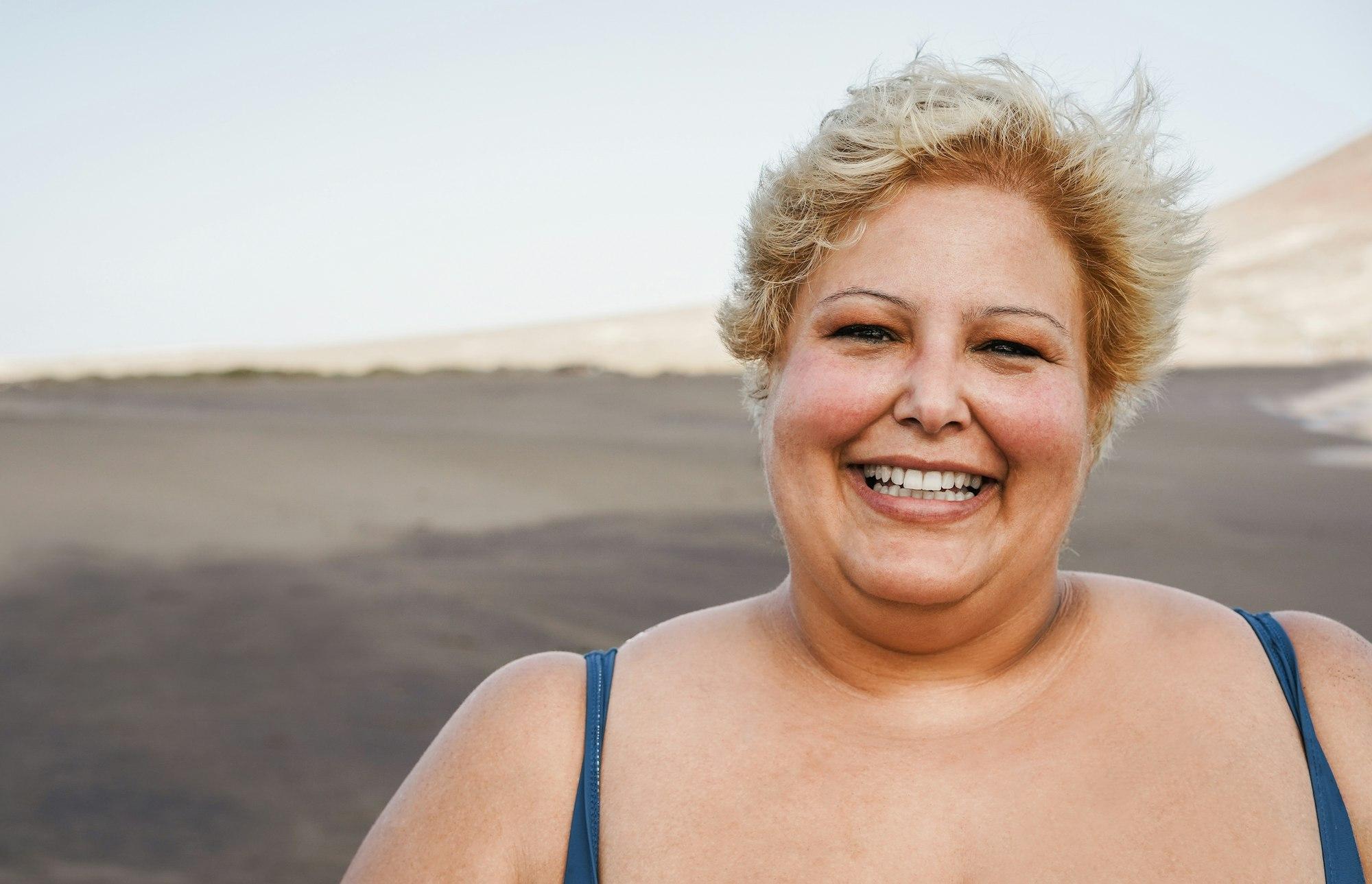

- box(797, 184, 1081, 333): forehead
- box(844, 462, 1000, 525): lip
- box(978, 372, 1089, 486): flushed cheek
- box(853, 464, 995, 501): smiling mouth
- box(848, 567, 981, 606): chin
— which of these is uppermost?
box(797, 184, 1081, 333): forehead

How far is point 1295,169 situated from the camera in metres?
38.3

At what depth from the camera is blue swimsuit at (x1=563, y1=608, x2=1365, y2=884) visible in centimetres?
150

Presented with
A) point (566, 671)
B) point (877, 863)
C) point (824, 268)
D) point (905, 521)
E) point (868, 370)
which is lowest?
point (877, 863)

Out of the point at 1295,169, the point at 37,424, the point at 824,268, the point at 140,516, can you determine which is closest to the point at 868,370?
the point at 824,268

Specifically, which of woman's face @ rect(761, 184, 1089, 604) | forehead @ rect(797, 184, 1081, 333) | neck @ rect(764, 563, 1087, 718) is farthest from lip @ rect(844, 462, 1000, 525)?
forehead @ rect(797, 184, 1081, 333)

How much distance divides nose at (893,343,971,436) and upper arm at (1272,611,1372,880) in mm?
631

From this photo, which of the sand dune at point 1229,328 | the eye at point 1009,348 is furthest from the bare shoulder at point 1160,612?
the sand dune at point 1229,328

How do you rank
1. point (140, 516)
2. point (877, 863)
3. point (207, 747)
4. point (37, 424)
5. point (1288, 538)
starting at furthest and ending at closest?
1. point (37, 424)
2. point (140, 516)
3. point (1288, 538)
4. point (207, 747)
5. point (877, 863)

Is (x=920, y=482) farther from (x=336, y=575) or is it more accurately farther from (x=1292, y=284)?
(x=1292, y=284)

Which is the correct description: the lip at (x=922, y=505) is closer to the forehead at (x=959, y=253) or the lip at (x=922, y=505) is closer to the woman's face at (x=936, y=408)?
the woman's face at (x=936, y=408)

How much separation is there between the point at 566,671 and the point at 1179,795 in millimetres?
879

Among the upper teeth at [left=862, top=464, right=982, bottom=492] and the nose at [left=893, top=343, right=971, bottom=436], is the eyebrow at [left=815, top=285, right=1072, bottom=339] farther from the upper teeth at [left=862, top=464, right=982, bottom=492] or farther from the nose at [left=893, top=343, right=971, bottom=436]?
the upper teeth at [left=862, top=464, right=982, bottom=492]

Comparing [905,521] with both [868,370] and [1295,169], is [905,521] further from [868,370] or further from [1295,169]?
[1295,169]

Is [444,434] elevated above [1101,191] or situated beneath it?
situated beneath
